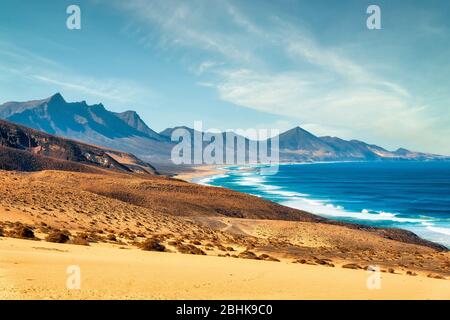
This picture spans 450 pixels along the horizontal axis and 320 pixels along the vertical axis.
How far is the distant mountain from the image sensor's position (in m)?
84.0

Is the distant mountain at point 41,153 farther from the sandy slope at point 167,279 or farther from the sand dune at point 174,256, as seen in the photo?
the sandy slope at point 167,279

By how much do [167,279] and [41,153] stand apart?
11206 centimetres

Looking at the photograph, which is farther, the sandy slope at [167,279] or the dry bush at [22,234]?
the dry bush at [22,234]

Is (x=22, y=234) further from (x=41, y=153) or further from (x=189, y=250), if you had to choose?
(x=41, y=153)

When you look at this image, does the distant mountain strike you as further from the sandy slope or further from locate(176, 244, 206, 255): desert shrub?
the sandy slope

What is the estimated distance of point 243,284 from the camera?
49.0 feet

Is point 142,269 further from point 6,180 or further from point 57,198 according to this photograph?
point 6,180

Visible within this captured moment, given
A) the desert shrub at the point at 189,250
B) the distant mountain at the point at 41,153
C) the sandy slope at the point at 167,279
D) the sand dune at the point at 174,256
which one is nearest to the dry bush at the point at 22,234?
the sand dune at the point at 174,256

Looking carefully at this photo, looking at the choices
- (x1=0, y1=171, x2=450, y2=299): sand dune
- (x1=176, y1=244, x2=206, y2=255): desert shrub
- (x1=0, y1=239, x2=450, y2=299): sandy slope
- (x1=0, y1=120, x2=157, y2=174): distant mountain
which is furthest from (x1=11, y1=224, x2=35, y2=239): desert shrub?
(x1=0, y1=120, x2=157, y2=174): distant mountain

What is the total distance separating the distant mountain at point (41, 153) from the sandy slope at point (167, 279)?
71178 mm

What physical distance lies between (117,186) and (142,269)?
161 feet

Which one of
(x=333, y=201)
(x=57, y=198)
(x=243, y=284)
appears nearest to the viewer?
(x=243, y=284)

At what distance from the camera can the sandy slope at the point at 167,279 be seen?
1228cm
